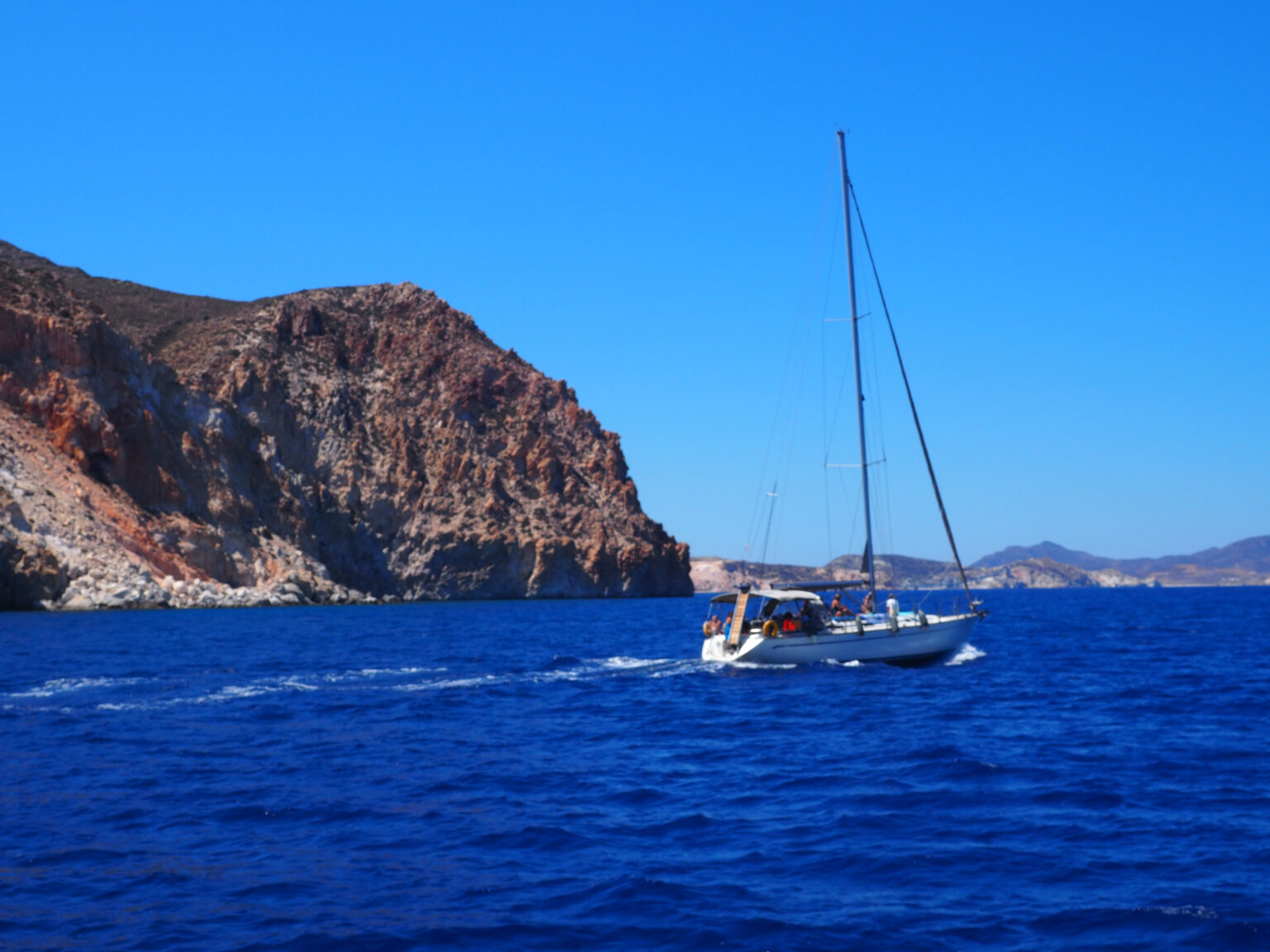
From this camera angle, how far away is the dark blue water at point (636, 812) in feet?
37.2

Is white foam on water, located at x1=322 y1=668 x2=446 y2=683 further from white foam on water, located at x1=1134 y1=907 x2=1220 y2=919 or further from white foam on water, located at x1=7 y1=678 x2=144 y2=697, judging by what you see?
white foam on water, located at x1=1134 y1=907 x2=1220 y2=919

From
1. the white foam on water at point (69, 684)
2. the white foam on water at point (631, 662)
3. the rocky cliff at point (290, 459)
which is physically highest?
the rocky cliff at point (290, 459)

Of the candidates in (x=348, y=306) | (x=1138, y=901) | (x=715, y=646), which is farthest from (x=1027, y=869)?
(x=348, y=306)

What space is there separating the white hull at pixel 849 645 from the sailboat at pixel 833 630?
0.09ft

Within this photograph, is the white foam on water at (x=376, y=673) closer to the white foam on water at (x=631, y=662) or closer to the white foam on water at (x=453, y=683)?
the white foam on water at (x=453, y=683)

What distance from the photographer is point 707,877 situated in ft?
42.5

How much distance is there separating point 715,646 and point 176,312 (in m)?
122

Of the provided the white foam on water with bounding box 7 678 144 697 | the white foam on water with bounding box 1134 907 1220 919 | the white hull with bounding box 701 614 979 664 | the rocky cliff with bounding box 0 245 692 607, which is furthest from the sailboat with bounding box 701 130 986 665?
the rocky cliff with bounding box 0 245 692 607

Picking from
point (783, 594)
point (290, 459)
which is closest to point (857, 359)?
point (783, 594)

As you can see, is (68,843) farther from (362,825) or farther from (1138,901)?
(1138,901)

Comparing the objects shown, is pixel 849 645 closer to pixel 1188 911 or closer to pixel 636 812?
pixel 636 812

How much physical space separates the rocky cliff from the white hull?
5783 centimetres

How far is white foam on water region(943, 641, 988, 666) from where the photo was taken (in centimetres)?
4019

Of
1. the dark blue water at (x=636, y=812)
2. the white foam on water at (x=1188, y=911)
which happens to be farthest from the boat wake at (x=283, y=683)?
the white foam on water at (x=1188, y=911)
